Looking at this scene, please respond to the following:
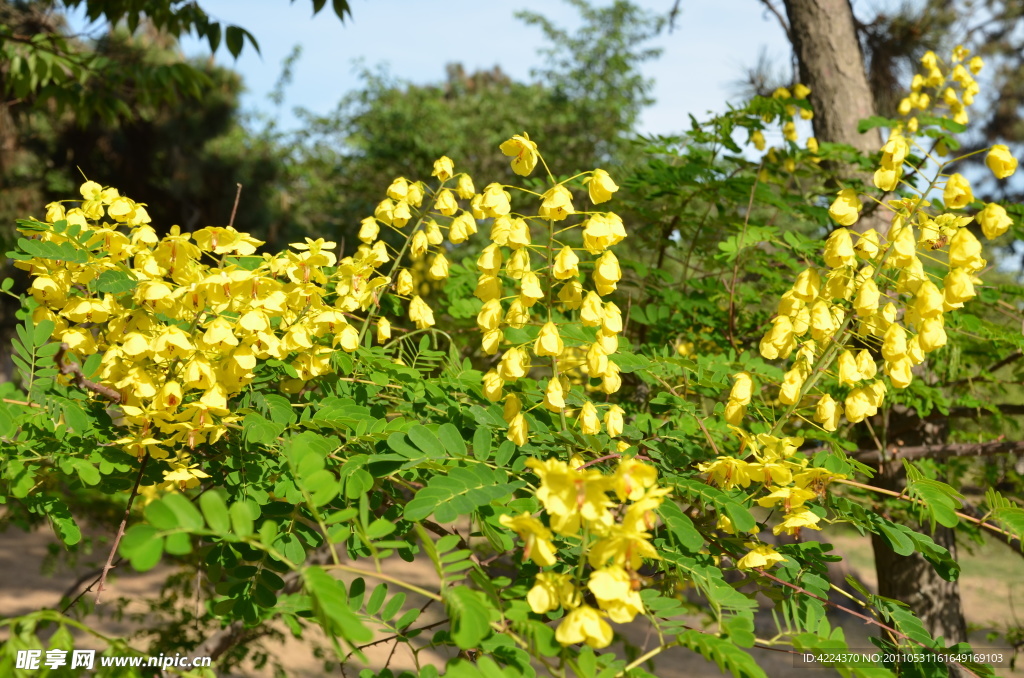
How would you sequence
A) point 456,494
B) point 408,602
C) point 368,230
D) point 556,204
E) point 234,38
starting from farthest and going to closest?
point 408,602 → point 234,38 → point 368,230 → point 556,204 → point 456,494

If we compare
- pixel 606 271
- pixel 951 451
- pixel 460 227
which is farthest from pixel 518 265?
pixel 951 451

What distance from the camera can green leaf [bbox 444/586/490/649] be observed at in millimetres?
968

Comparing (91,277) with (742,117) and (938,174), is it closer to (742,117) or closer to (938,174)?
(938,174)

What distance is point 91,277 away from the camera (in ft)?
5.16

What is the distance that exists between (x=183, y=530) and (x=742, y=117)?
2.77m

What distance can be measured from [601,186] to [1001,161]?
78 centimetres

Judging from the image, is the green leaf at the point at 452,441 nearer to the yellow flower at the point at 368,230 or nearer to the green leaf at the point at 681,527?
the green leaf at the point at 681,527

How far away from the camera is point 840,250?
136cm

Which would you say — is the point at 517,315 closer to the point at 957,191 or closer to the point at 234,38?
the point at 957,191

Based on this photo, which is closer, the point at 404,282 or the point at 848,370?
the point at 848,370

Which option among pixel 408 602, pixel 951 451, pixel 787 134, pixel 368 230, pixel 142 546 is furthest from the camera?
pixel 408 602

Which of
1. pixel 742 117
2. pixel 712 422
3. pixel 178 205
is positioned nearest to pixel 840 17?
pixel 742 117

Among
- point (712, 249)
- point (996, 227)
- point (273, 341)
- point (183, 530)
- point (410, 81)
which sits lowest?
point (183, 530)

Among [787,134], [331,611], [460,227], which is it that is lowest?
[331,611]
